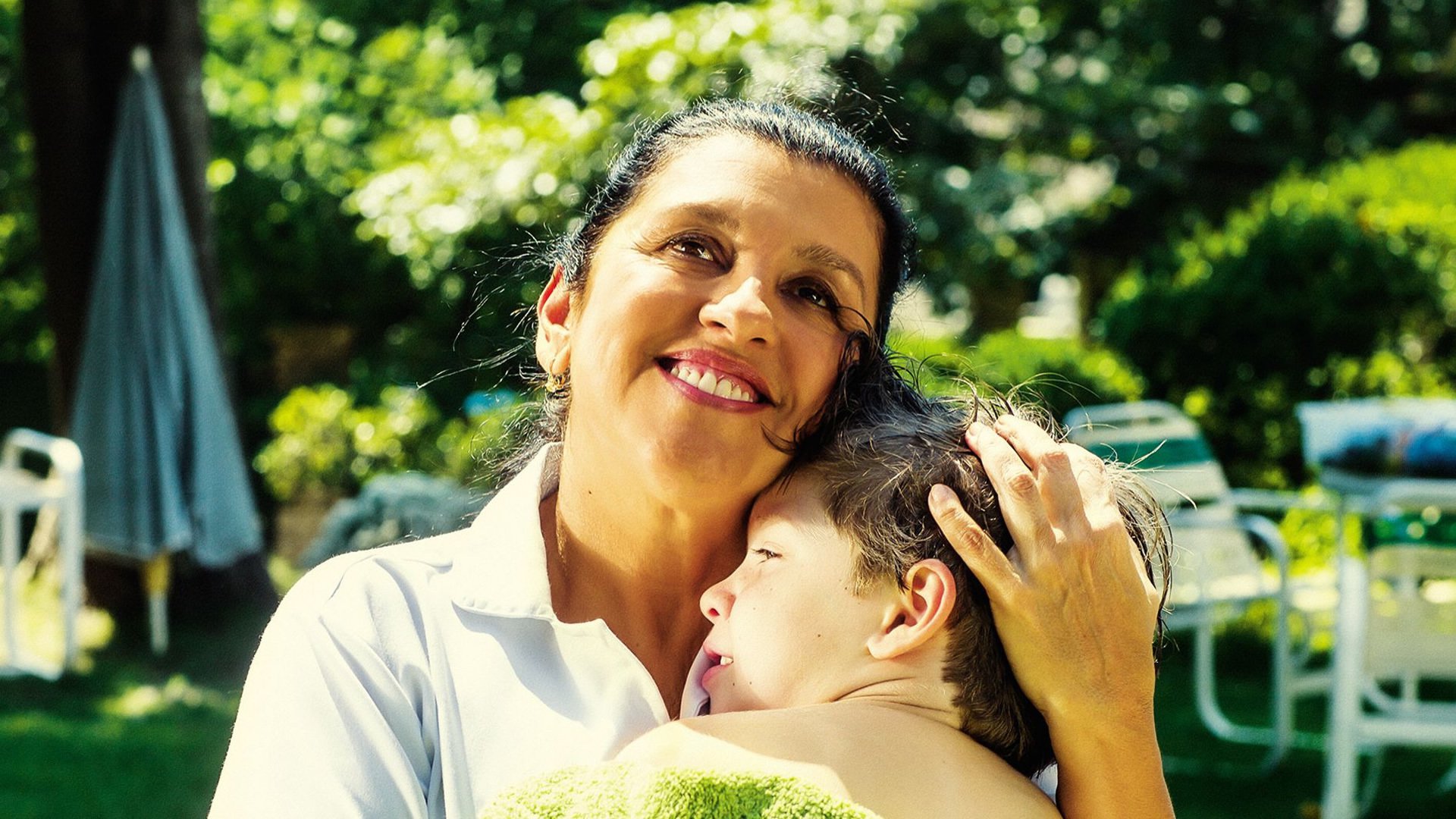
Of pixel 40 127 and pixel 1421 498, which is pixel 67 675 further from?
pixel 1421 498

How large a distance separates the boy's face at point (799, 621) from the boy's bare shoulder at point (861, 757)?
0.10m

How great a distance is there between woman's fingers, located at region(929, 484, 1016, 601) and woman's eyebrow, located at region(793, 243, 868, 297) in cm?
30

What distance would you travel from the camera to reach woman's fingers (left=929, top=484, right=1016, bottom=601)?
154 cm

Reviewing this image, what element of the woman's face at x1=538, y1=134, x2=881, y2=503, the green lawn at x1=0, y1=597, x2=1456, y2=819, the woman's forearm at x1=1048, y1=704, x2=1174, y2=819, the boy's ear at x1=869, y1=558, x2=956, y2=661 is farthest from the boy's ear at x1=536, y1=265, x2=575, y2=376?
the green lawn at x1=0, y1=597, x2=1456, y2=819

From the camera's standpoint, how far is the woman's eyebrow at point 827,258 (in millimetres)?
1656

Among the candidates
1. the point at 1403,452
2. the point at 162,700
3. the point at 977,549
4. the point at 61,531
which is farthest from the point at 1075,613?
the point at 61,531

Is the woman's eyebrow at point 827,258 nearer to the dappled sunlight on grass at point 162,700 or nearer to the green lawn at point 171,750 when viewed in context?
the green lawn at point 171,750

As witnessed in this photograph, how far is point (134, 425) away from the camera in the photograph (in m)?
6.25

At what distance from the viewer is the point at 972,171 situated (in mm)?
8102

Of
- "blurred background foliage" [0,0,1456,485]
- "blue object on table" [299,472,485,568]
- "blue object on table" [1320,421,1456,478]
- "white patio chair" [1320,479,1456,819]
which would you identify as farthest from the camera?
"blurred background foliage" [0,0,1456,485]

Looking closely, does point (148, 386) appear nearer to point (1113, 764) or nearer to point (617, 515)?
point (617, 515)

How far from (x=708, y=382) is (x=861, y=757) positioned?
1.38 feet

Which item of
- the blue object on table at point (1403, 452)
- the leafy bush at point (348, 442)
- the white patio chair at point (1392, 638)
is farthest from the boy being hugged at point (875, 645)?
the leafy bush at point (348, 442)

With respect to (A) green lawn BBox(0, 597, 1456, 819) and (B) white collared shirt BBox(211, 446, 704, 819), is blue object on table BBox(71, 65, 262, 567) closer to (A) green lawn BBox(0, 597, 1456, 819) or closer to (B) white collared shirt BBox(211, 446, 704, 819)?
(A) green lawn BBox(0, 597, 1456, 819)
